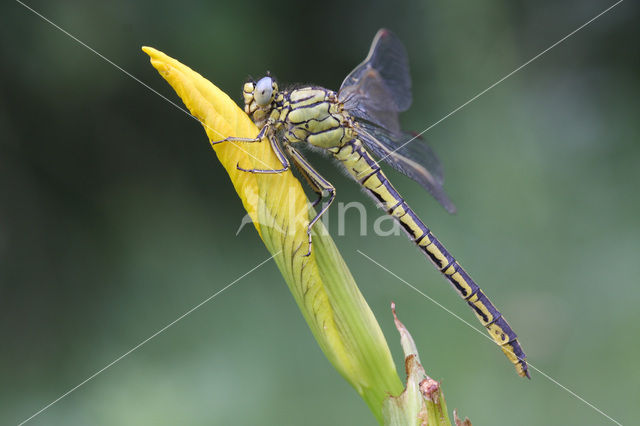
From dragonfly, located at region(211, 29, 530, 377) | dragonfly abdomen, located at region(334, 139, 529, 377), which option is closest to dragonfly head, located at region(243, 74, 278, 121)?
dragonfly, located at region(211, 29, 530, 377)

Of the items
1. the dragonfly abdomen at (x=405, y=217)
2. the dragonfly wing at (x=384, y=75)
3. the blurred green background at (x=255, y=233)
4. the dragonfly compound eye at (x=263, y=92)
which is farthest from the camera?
the blurred green background at (x=255, y=233)

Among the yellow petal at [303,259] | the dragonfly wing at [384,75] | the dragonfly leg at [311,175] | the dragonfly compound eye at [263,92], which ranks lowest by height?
the yellow petal at [303,259]

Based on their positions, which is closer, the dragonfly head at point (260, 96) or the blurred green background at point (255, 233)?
the dragonfly head at point (260, 96)

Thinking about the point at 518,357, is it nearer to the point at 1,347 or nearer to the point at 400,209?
the point at 400,209

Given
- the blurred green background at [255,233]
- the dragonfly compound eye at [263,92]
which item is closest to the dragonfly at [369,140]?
the dragonfly compound eye at [263,92]

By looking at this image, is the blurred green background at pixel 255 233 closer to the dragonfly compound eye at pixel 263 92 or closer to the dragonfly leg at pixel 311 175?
the dragonfly leg at pixel 311 175

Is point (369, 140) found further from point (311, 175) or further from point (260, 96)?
point (260, 96)

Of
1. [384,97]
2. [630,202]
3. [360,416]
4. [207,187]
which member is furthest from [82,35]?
[630,202]
